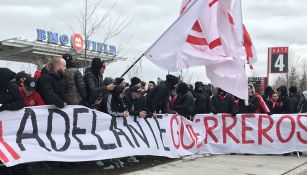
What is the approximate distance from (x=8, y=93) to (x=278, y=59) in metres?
9.95

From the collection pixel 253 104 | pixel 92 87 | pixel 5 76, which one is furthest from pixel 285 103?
pixel 5 76

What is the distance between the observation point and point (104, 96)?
8.17 m

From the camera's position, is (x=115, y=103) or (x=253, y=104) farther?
(x=253, y=104)

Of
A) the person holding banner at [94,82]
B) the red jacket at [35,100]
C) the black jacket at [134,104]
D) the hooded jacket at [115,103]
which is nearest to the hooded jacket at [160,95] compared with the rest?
the black jacket at [134,104]

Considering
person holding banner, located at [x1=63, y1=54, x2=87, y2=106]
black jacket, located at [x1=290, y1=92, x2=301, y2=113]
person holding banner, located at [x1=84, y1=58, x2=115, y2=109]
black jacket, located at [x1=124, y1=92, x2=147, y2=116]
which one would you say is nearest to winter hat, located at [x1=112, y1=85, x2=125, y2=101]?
person holding banner, located at [x1=84, y1=58, x2=115, y2=109]

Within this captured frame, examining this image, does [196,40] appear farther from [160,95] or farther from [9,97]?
[9,97]

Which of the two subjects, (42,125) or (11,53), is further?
(11,53)

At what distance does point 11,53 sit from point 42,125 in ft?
90.2

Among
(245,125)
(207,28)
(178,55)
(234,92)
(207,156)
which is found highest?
(207,28)

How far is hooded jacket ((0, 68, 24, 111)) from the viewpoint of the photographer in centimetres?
586

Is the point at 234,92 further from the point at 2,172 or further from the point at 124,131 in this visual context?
the point at 2,172

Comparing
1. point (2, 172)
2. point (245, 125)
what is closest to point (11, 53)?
point (245, 125)

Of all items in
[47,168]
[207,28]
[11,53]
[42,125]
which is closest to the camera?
[42,125]

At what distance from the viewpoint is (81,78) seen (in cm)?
713
